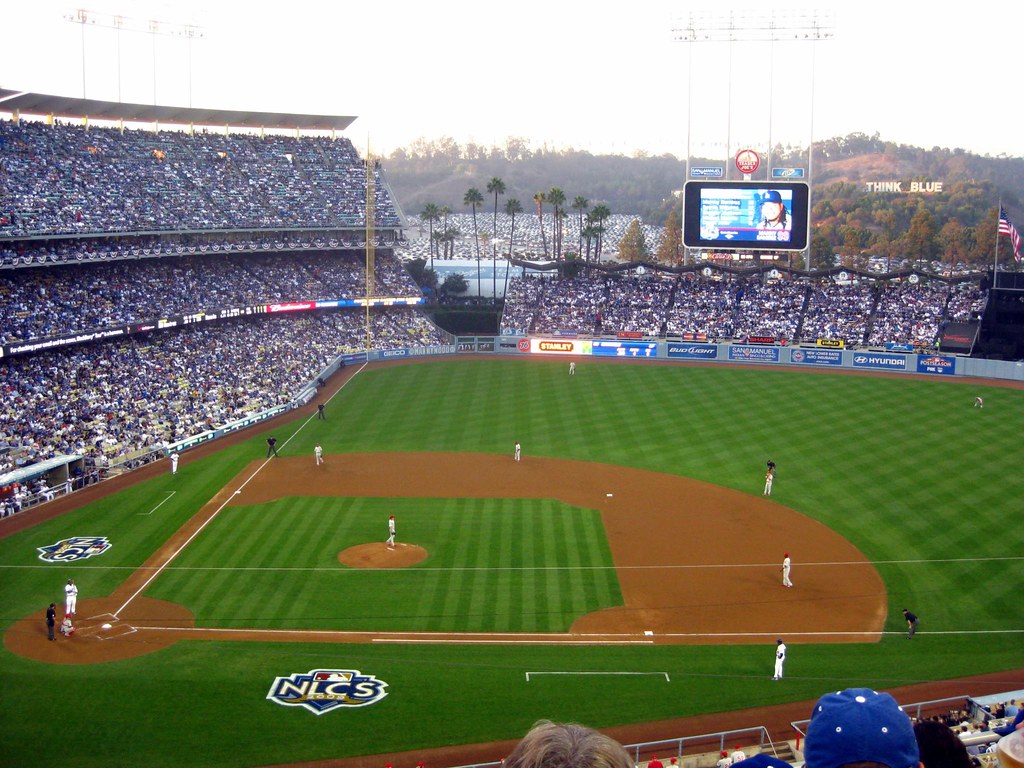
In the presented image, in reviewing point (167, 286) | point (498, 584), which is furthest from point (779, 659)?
point (167, 286)

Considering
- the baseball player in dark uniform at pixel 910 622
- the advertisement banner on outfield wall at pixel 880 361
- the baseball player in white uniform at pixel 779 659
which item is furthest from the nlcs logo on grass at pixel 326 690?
the advertisement banner on outfield wall at pixel 880 361

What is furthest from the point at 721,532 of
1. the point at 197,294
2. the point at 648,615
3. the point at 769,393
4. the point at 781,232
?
the point at 197,294

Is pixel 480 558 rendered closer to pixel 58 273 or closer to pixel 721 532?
pixel 721 532

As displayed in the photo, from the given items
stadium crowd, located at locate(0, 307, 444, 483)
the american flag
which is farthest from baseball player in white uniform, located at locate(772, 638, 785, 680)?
the american flag

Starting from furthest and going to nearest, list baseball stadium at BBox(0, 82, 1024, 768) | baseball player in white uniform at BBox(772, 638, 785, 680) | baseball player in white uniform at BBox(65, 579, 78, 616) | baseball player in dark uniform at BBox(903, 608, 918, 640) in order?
baseball player in white uniform at BBox(65, 579, 78, 616) → baseball player in dark uniform at BBox(903, 608, 918, 640) → baseball player in white uniform at BBox(772, 638, 785, 680) → baseball stadium at BBox(0, 82, 1024, 768)

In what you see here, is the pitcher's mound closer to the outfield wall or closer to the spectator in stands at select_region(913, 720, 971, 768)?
the spectator in stands at select_region(913, 720, 971, 768)

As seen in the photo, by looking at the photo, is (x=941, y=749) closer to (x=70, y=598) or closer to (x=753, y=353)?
(x=70, y=598)
